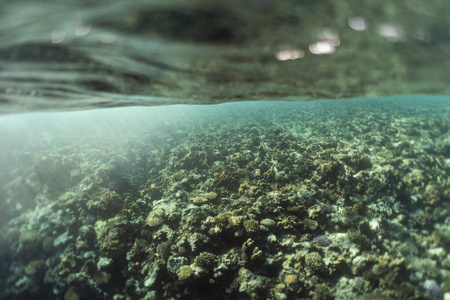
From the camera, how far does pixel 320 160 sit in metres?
12.8

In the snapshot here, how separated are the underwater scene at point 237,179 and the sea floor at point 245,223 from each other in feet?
0.23

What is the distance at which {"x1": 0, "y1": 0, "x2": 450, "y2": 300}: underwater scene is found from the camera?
4735 mm

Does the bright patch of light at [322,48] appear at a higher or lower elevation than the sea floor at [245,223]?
higher

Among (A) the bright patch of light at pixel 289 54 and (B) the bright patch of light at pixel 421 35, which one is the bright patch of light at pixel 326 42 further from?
(B) the bright patch of light at pixel 421 35

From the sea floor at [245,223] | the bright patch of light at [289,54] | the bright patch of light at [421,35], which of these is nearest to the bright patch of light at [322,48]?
the bright patch of light at [289,54]

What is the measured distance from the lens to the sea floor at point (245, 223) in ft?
23.7

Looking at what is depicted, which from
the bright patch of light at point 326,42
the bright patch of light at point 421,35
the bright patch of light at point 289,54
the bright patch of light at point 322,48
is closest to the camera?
the bright patch of light at point 421,35

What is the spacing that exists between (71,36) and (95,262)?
9.57 m

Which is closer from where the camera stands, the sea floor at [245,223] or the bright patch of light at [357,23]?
the bright patch of light at [357,23]

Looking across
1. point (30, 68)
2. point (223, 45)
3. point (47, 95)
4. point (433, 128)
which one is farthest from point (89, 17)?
point (433, 128)

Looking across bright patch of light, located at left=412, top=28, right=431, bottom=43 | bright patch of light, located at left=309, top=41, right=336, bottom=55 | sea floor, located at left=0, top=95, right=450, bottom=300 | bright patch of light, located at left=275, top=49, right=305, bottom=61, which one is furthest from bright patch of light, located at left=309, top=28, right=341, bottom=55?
sea floor, located at left=0, top=95, right=450, bottom=300

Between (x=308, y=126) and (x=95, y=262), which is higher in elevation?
(x=308, y=126)

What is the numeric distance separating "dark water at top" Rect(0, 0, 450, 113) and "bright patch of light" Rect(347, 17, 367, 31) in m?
0.03

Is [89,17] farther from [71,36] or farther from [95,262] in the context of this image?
[95,262]
